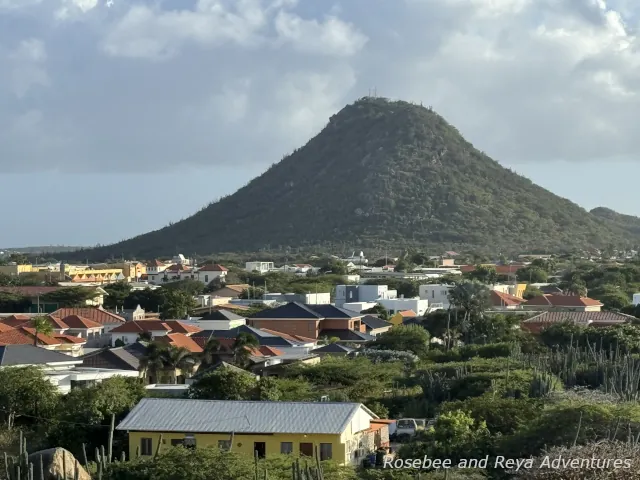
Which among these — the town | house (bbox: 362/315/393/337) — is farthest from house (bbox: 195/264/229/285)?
house (bbox: 362/315/393/337)

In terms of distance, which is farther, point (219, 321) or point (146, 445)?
point (219, 321)

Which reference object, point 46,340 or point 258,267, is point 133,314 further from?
point 258,267

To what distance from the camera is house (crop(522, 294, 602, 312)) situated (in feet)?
257

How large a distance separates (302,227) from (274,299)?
90.9 m

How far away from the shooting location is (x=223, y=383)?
39750 millimetres

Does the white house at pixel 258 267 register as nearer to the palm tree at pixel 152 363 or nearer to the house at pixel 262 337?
the house at pixel 262 337

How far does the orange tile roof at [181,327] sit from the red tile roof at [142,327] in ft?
0.90

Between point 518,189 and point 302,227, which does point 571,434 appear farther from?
point 518,189

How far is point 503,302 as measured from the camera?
82.2 meters

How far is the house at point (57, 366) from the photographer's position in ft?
140

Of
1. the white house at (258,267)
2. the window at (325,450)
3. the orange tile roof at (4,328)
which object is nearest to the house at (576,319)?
the orange tile roof at (4,328)

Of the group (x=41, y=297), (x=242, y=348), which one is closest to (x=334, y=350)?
(x=242, y=348)

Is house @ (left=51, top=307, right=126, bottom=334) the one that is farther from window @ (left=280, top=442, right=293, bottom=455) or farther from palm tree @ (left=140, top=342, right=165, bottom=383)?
window @ (left=280, top=442, right=293, bottom=455)

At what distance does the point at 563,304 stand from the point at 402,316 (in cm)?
999
